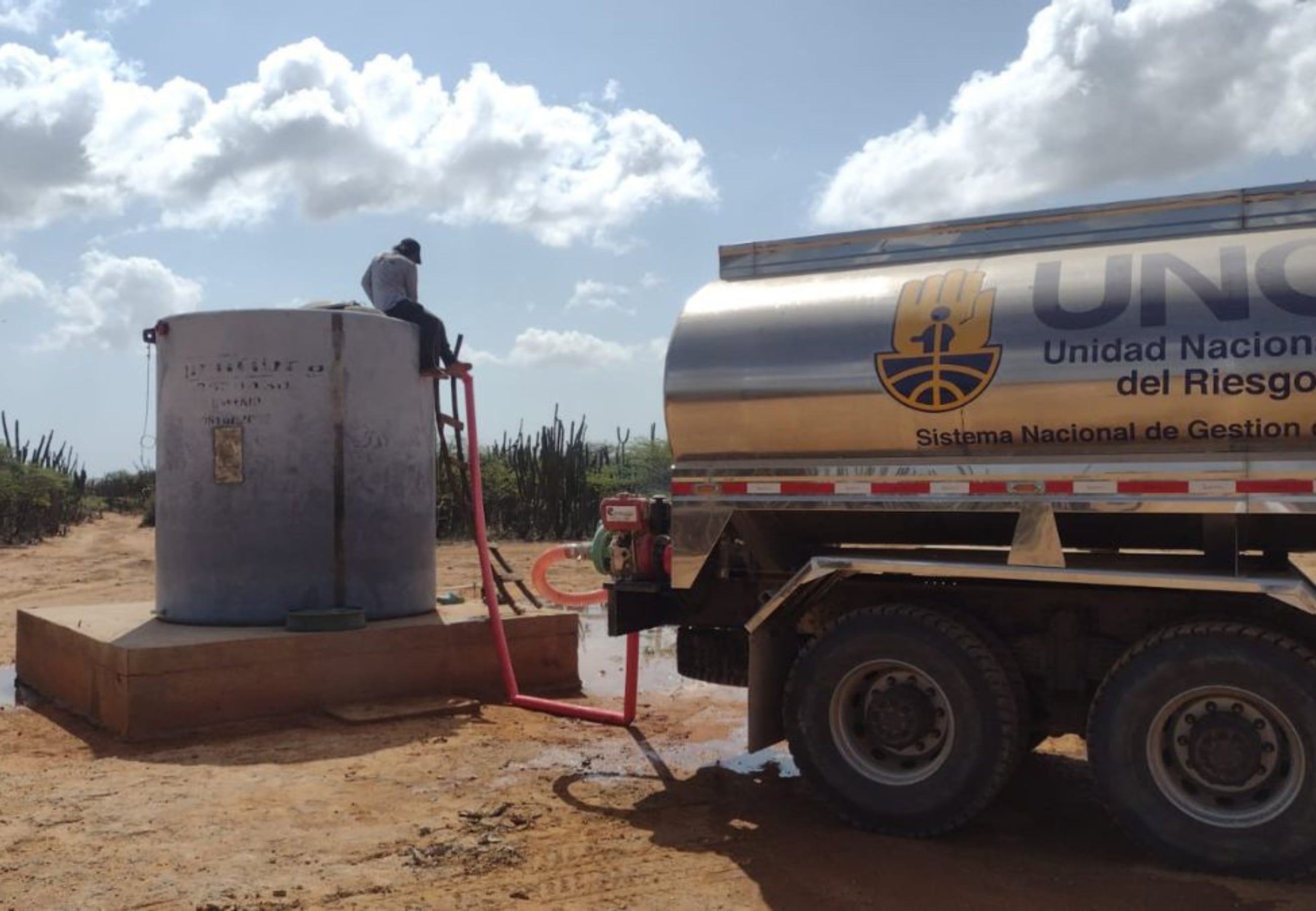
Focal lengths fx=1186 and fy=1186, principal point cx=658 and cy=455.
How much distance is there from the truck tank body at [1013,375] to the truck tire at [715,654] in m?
0.61

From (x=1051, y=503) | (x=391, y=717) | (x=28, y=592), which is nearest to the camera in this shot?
(x=1051, y=503)

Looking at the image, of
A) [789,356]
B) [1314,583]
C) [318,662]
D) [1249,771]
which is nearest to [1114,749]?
[1249,771]

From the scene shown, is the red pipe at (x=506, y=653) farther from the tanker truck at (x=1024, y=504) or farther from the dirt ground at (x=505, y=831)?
the tanker truck at (x=1024, y=504)

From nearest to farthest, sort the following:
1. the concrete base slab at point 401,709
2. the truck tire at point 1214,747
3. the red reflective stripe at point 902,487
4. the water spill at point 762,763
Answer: the truck tire at point 1214,747, the red reflective stripe at point 902,487, the water spill at point 762,763, the concrete base slab at point 401,709

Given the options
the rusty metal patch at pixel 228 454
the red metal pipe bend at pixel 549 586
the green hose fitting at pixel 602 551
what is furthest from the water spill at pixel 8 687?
the green hose fitting at pixel 602 551

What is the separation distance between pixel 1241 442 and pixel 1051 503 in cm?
82

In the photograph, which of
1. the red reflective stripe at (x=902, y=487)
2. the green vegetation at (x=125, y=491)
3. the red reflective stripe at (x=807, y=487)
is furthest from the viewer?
the green vegetation at (x=125, y=491)

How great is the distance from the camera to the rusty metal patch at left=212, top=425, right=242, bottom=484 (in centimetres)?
884

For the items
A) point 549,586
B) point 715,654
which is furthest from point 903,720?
point 549,586

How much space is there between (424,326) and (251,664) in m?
3.01

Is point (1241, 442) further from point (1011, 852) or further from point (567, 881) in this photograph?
point (567, 881)

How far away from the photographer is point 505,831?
5.82 meters

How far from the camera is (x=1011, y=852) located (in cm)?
551

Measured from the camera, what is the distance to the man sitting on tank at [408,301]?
31.4ft
